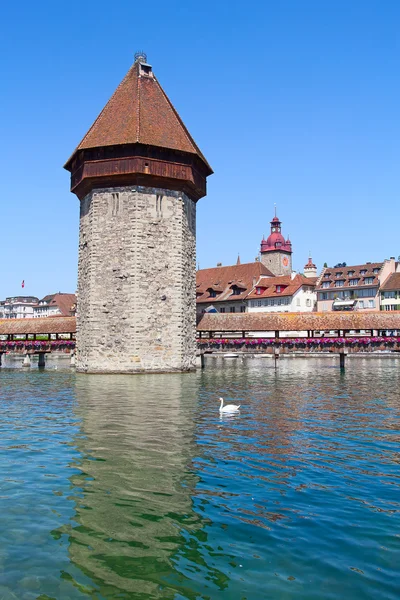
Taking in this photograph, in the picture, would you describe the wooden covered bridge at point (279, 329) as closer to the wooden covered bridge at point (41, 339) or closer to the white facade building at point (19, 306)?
the wooden covered bridge at point (41, 339)

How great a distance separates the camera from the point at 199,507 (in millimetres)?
6938

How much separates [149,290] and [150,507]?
23.9 metres

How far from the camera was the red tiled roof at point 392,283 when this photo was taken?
221 feet

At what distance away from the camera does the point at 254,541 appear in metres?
5.82

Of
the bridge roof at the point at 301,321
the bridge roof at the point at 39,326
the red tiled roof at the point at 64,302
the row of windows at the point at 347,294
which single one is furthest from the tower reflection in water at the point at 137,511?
the red tiled roof at the point at 64,302

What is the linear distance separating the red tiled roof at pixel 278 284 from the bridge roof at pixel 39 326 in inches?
1390

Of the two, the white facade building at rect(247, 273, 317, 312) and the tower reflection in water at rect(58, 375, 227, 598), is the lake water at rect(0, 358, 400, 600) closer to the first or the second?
the tower reflection in water at rect(58, 375, 227, 598)

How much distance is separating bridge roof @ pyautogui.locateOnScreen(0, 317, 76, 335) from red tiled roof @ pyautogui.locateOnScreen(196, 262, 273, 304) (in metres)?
34.9

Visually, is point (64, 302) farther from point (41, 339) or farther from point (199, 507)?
point (199, 507)

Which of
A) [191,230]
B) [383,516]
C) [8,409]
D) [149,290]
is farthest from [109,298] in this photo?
[383,516]

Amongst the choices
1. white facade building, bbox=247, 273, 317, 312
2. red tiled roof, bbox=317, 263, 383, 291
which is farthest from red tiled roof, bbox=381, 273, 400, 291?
white facade building, bbox=247, 273, 317, 312

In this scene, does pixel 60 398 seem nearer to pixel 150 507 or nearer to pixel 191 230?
pixel 150 507

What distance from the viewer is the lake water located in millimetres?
4992

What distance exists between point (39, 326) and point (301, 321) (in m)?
18.2
